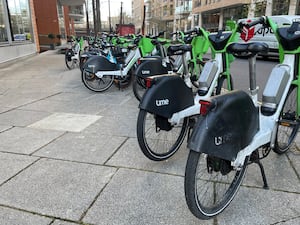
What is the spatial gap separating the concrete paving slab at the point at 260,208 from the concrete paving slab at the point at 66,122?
2.23m

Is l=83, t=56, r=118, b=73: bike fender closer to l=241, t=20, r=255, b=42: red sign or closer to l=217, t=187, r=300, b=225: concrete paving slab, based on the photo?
l=241, t=20, r=255, b=42: red sign

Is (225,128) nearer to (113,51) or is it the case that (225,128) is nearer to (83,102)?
(83,102)

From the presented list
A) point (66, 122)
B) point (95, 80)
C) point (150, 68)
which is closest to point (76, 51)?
point (95, 80)

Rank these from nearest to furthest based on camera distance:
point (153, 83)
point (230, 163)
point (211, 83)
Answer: point (230, 163)
point (153, 83)
point (211, 83)

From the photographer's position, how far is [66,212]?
6.21 ft

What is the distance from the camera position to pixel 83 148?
292 centimetres

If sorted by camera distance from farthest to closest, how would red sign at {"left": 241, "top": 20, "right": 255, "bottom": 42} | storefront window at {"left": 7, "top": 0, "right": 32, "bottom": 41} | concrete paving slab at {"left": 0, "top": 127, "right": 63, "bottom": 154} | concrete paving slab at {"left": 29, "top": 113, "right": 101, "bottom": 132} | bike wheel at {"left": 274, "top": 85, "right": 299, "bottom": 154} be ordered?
storefront window at {"left": 7, "top": 0, "right": 32, "bottom": 41} < concrete paving slab at {"left": 29, "top": 113, "right": 101, "bottom": 132} < concrete paving slab at {"left": 0, "top": 127, "right": 63, "bottom": 154} < red sign at {"left": 241, "top": 20, "right": 255, "bottom": 42} < bike wheel at {"left": 274, "top": 85, "right": 299, "bottom": 154}

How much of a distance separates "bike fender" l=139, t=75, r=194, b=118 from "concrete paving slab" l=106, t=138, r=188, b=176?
49cm

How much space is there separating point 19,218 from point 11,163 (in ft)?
2.99

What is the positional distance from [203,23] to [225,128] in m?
39.1

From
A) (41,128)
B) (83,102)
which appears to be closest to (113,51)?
(83,102)

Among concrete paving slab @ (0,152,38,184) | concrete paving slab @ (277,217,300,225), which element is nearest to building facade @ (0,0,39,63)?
concrete paving slab @ (0,152,38,184)

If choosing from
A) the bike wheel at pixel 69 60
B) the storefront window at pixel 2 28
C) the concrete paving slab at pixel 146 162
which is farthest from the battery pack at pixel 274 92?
the storefront window at pixel 2 28

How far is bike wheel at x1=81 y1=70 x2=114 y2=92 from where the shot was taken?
5.58 meters
